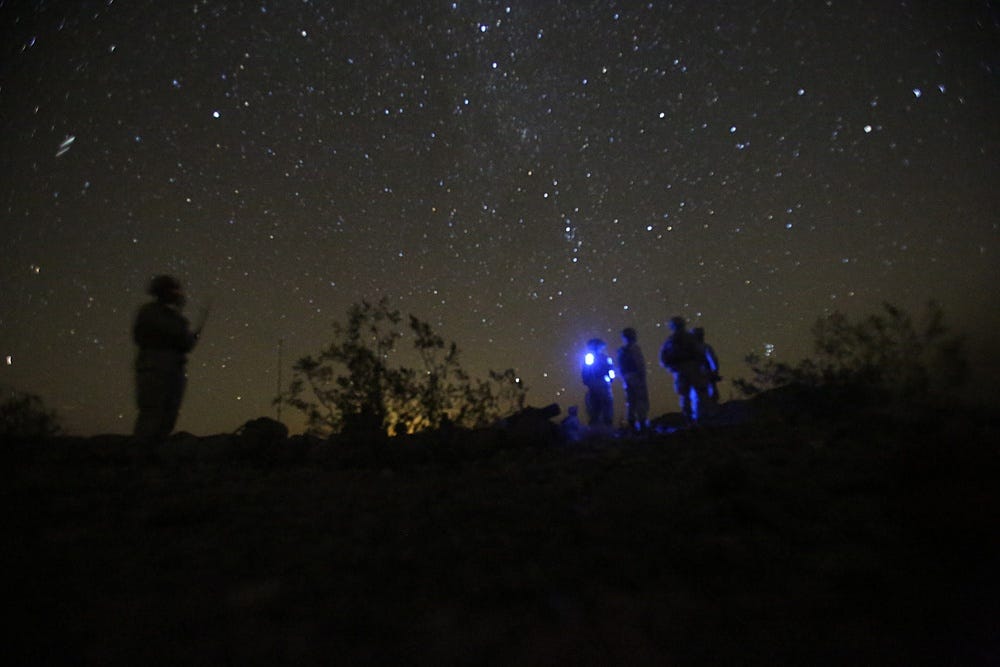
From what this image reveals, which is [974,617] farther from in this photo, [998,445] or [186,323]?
[186,323]

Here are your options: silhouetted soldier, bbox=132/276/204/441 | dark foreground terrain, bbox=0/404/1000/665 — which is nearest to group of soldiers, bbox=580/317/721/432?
dark foreground terrain, bbox=0/404/1000/665

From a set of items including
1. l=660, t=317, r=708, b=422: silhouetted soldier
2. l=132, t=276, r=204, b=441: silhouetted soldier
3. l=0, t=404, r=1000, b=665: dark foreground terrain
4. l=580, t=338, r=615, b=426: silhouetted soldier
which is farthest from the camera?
l=580, t=338, r=615, b=426: silhouetted soldier

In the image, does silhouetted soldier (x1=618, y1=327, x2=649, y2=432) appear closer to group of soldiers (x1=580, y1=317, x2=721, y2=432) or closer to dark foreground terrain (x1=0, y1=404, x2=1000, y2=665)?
group of soldiers (x1=580, y1=317, x2=721, y2=432)

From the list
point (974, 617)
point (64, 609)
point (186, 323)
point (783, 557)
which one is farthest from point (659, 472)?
point (186, 323)

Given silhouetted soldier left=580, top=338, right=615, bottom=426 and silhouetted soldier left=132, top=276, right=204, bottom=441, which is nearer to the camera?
silhouetted soldier left=132, top=276, right=204, bottom=441

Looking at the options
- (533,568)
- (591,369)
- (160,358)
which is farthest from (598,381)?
(533,568)

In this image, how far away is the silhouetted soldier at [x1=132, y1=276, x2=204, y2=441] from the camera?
Answer: 5.68 meters

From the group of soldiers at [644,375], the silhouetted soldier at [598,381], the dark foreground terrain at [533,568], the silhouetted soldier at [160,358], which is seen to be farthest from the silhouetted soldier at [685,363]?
the silhouetted soldier at [160,358]

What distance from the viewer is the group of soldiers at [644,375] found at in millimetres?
9953

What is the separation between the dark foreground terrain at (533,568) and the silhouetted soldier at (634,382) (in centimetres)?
671

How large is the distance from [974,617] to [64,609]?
3.04 m

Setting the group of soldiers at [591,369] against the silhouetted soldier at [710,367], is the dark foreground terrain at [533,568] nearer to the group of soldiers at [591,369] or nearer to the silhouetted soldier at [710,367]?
the group of soldiers at [591,369]

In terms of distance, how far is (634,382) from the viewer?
1073 centimetres

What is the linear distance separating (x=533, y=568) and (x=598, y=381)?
1021cm
